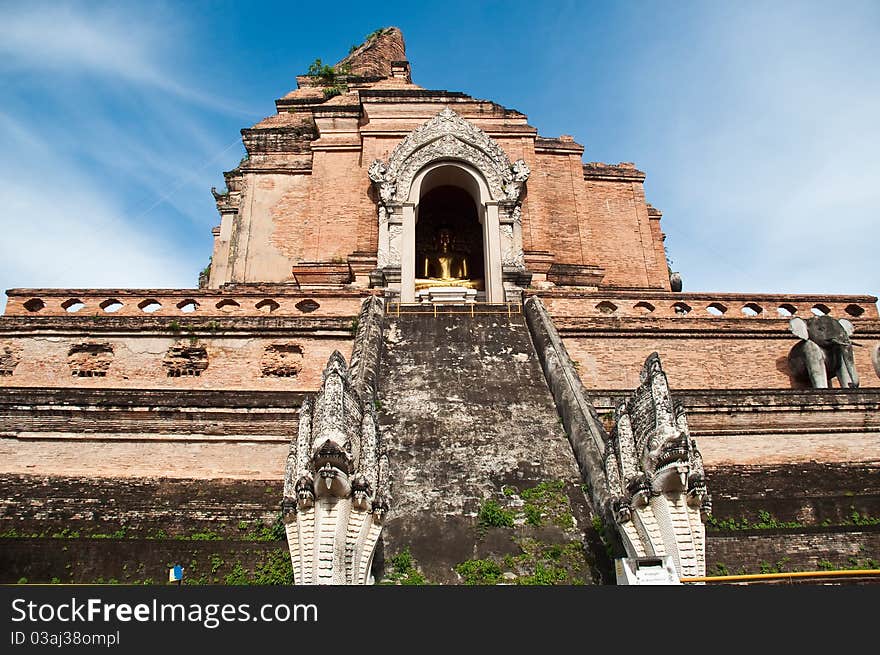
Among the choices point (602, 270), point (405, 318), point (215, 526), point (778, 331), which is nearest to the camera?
point (215, 526)

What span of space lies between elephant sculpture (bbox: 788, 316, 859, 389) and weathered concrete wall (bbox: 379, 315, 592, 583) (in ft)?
19.5

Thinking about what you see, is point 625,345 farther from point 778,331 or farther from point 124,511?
point 124,511

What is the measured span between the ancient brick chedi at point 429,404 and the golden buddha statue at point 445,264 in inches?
3.2

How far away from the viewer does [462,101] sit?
938 inches

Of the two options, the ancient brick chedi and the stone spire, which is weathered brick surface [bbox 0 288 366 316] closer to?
the ancient brick chedi

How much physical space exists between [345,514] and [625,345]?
32.6ft

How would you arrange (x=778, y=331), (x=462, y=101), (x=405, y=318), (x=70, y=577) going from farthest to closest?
(x=462, y=101), (x=778, y=331), (x=405, y=318), (x=70, y=577)

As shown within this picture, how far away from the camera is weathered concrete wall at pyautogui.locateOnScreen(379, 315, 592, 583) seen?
892 cm

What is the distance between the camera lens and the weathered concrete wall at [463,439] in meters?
8.92

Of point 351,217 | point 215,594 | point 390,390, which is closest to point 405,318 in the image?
point 390,390

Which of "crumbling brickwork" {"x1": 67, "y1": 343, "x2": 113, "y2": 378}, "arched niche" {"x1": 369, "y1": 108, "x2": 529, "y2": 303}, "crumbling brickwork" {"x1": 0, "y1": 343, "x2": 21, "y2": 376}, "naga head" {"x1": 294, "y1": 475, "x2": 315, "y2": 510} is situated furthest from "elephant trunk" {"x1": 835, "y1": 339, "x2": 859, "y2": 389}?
"crumbling brickwork" {"x1": 0, "y1": 343, "x2": 21, "y2": 376}

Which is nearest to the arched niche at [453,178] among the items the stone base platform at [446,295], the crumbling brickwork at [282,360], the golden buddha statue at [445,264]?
the stone base platform at [446,295]

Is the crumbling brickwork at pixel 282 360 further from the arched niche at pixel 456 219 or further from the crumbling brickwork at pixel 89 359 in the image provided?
the arched niche at pixel 456 219

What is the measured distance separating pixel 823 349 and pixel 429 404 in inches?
348
